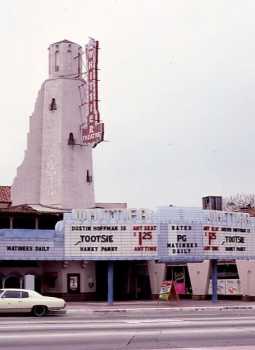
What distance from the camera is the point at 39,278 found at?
41.4 metres

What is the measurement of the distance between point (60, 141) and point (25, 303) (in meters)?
21.6

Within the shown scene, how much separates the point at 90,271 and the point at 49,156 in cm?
1008

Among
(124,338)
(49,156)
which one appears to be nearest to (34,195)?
(49,156)

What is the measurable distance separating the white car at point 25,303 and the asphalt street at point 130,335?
3.71m

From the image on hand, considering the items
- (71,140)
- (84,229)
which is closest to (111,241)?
(84,229)

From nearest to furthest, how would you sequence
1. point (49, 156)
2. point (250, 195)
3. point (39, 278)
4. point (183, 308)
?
point (183, 308) → point (39, 278) → point (49, 156) → point (250, 195)

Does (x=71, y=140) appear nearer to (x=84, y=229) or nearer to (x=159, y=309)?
(x=84, y=229)

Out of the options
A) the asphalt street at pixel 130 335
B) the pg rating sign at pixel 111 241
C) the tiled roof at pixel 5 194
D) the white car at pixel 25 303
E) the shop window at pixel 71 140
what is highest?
the shop window at pixel 71 140

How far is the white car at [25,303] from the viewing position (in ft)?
91.8

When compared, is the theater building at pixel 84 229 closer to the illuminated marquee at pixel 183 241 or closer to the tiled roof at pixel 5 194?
the illuminated marquee at pixel 183 241

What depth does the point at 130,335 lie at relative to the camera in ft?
62.8

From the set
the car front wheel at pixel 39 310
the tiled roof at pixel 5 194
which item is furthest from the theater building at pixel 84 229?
the car front wheel at pixel 39 310

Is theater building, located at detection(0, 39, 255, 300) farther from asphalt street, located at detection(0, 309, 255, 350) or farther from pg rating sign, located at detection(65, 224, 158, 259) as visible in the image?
asphalt street, located at detection(0, 309, 255, 350)

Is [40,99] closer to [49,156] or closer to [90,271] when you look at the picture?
[49,156]
